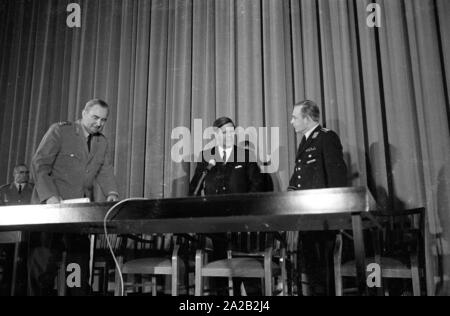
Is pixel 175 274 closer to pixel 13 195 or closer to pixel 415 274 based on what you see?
pixel 415 274

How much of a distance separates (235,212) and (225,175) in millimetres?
1797

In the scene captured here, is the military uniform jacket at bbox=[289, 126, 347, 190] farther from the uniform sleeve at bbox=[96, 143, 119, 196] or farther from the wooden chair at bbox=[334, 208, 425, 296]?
the uniform sleeve at bbox=[96, 143, 119, 196]

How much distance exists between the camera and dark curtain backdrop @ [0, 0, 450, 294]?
3.58m

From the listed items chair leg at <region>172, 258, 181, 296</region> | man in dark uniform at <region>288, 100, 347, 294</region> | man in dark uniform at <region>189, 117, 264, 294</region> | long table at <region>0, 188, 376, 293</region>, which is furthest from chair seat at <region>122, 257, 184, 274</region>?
man in dark uniform at <region>288, 100, 347, 294</region>

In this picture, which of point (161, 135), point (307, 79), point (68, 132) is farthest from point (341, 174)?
point (161, 135)

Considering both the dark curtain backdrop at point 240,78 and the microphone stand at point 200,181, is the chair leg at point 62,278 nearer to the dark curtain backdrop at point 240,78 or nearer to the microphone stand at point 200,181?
the microphone stand at point 200,181

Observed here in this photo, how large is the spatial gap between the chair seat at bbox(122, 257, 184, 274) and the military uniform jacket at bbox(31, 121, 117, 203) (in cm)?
49

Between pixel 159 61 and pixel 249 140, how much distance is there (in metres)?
1.30

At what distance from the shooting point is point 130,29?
4633 millimetres

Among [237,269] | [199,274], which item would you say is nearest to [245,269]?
[237,269]

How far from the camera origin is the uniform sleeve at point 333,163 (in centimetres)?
271

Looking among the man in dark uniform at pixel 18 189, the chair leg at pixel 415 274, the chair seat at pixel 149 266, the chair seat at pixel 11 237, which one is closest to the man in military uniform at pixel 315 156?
the chair leg at pixel 415 274

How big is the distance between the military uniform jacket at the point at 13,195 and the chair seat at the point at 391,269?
354cm
